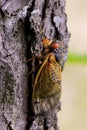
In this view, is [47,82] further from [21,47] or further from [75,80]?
[75,80]

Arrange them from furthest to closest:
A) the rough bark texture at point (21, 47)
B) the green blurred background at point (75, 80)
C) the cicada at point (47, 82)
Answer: the green blurred background at point (75, 80)
the cicada at point (47, 82)
the rough bark texture at point (21, 47)

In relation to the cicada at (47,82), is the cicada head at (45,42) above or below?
above

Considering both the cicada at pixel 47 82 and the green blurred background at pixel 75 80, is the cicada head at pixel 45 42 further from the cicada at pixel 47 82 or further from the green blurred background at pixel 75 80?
the green blurred background at pixel 75 80

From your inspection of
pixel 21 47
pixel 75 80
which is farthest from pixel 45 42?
pixel 75 80

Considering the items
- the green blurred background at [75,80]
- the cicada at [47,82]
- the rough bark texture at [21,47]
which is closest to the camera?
the rough bark texture at [21,47]

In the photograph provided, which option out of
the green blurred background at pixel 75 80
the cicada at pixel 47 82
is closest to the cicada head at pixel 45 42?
the cicada at pixel 47 82

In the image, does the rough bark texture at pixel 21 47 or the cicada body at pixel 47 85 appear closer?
the rough bark texture at pixel 21 47

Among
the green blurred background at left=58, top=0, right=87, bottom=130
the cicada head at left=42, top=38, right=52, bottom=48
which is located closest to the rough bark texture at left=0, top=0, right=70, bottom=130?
the cicada head at left=42, top=38, right=52, bottom=48

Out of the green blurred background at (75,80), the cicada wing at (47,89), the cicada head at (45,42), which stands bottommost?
the green blurred background at (75,80)
